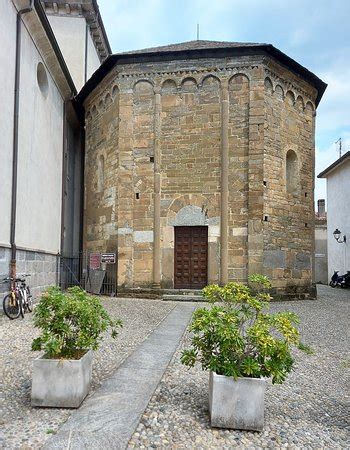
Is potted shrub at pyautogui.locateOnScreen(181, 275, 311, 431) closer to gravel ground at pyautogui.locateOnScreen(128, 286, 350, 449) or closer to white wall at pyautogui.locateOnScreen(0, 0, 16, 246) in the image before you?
gravel ground at pyautogui.locateOnScreen(128, 286, 350, 449)

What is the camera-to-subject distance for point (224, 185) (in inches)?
491

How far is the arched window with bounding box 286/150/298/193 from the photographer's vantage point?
45.1 ft

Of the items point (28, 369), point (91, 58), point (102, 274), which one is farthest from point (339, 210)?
point (28, 369)

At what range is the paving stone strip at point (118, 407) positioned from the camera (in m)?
2.82

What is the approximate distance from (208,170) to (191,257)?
2838 mm

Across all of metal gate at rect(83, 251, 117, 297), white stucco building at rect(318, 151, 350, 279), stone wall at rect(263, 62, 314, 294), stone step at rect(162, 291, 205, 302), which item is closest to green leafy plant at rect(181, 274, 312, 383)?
stone step at rect(162, 291, 205, 302)

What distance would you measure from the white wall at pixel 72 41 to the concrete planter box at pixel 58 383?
1597 cm

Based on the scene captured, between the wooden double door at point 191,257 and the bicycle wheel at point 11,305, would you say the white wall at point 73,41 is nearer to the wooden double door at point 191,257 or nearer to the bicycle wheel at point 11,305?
the wooden double door at point 191,257

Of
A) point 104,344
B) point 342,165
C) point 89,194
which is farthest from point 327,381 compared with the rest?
point 342,165

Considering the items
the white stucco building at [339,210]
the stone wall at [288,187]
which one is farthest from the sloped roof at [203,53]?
the white stucco building at [339,210]

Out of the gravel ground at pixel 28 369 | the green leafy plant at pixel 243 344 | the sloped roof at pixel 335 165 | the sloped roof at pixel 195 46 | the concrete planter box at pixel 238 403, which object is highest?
the sloped roof at pixel 195 46

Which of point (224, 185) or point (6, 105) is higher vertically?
point (6, 105)

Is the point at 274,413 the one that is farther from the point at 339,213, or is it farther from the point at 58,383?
the point at 339,213

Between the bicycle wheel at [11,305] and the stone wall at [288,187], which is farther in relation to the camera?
the stone wall at [288,187]
